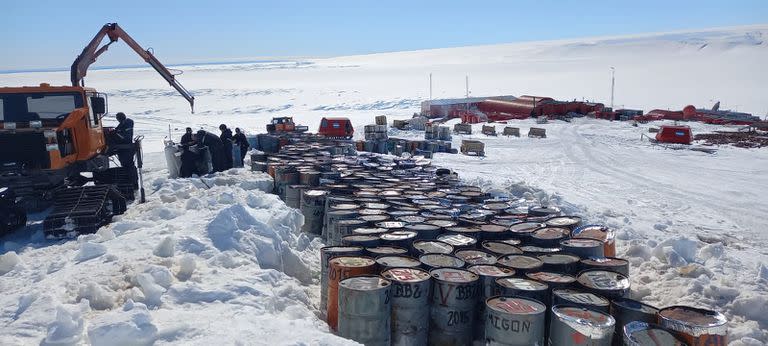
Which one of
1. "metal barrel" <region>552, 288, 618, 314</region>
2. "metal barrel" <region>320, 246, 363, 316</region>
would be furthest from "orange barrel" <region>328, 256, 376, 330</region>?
"metal barrel" <region>552, 288, 618, 314</region>

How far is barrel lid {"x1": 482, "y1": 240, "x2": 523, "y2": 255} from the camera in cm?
655

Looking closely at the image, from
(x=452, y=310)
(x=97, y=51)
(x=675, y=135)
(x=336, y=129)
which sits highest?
(x=97, y=51)

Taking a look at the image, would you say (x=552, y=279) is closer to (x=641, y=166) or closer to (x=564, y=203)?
(x=564, y=203)

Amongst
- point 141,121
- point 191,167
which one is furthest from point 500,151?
point 141,121

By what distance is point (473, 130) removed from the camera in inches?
1220

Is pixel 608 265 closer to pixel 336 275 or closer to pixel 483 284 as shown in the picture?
pixel 483 284

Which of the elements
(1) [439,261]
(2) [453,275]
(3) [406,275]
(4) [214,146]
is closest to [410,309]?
(3) [406,275]

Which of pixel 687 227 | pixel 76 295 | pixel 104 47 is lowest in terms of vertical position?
pixel 687 227

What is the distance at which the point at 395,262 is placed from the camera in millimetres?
5875

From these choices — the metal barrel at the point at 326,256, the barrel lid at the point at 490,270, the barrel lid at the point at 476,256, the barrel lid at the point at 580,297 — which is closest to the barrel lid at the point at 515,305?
the barrel lid at the point at 580,297

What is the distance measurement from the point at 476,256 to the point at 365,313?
1.78m

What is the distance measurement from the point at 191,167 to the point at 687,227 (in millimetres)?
10588

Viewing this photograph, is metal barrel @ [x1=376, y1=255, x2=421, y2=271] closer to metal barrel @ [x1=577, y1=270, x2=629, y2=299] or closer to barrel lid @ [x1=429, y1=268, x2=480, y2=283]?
barrel lid @ [x1=429, y1=268, x2=480, y2=283]

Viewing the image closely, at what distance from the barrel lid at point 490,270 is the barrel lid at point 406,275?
54 cm
